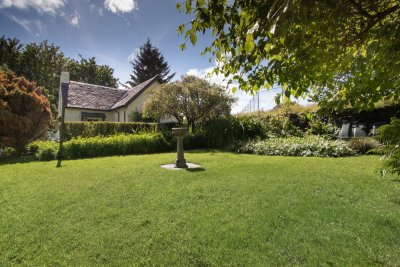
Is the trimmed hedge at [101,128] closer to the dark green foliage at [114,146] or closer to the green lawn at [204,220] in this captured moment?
the dark green foliage at [114,146]

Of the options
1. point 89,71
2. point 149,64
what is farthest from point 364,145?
point 89,71

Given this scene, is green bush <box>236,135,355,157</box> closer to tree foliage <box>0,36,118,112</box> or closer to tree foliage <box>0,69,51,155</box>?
tree foliage <box>0,69,51,155</box>

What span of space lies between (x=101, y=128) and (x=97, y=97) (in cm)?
1097

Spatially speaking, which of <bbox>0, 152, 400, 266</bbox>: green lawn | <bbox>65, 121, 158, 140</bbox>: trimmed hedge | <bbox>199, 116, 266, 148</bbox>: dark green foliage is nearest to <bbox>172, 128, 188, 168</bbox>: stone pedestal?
<bbox>0, 152, 400, 266</bbox>: green lawn

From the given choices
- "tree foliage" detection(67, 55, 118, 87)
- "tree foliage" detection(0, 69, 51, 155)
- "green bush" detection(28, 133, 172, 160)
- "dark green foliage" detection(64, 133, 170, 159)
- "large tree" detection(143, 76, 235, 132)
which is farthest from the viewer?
"tree foliage" detection(67, 55, 118, 87)

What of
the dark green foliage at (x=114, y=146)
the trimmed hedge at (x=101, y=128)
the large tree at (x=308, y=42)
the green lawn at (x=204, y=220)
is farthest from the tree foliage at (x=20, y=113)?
the large tree at (x=308, y=42)

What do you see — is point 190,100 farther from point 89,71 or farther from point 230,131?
point 89,71

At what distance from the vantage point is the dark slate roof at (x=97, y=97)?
2164 cm

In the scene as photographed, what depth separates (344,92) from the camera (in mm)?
3188

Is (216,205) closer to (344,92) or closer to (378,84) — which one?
(344,92)

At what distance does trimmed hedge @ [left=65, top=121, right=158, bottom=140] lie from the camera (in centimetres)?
1312

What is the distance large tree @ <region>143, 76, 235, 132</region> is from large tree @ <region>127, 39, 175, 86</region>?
28.1 m

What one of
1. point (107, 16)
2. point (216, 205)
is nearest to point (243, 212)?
point (216, 205)

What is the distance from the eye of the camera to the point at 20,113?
10.7m
